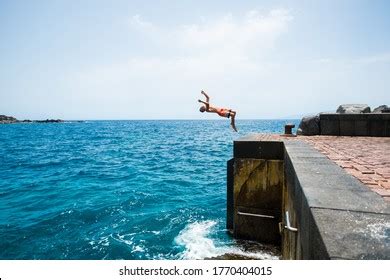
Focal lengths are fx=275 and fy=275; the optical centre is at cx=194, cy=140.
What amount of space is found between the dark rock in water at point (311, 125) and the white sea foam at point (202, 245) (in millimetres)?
4902

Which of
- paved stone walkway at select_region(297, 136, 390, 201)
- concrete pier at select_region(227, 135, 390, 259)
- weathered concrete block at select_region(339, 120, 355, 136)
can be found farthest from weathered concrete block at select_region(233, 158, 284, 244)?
weathered concrete block at select_region(339, 120, 355, 136)

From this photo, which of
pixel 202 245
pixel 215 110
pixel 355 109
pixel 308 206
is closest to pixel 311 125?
pixel 355 109

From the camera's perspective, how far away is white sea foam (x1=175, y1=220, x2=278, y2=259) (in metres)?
7.11

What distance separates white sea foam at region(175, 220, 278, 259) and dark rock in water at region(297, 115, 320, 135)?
4902 mm

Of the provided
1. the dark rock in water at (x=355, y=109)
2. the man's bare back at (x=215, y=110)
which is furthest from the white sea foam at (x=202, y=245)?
the dark rock in water at (x=355, y=109)

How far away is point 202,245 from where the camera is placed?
27.5ft

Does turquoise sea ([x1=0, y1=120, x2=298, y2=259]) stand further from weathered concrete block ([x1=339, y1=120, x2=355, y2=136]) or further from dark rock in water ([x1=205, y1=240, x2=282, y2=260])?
weathered concrete block ([x1=339, y1=120, x2=355, y2=136])

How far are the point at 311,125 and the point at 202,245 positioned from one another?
19.7ft

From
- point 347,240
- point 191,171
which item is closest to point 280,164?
point 347,240

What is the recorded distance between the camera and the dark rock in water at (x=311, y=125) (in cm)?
1041

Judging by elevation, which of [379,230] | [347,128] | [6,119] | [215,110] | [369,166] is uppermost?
[6,119]

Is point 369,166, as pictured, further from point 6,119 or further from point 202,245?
point 6,119

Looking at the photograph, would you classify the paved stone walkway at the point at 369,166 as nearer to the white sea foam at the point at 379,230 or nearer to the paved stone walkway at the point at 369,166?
the paved stone walkway at the point at 369,166

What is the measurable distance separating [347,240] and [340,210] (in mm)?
528
